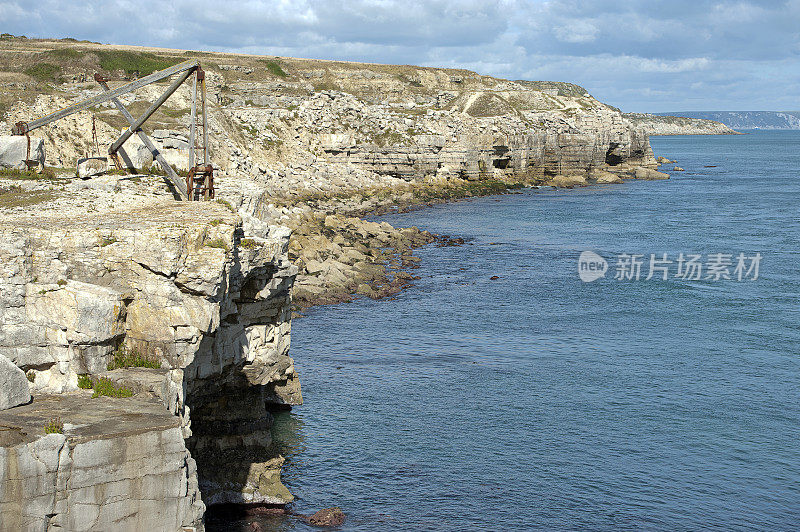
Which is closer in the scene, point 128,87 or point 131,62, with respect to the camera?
point 128,87

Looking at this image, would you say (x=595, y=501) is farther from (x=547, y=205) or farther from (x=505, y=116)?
(x=505, y=116)

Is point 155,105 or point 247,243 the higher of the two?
point 155,105

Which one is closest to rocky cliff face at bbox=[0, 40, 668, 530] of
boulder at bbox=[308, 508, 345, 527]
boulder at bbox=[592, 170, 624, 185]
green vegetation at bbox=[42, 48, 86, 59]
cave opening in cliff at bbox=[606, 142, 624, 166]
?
boulder at bbox=[308, 508, 345, 527]

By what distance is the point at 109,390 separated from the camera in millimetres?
15734

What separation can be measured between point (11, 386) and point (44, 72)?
304 ft

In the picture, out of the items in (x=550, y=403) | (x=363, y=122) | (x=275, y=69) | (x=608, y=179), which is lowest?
(x=550, y=403)

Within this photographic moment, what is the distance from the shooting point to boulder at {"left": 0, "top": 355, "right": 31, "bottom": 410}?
14383 mm

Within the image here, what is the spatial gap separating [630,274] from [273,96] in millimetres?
69341

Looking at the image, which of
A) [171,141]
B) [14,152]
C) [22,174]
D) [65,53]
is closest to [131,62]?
[65,53]

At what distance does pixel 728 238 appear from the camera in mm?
73938

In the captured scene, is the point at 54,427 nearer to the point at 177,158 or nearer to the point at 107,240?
the point at 107,240

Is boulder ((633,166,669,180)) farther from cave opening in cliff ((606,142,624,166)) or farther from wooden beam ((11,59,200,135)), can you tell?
wooden beam ((11,59,200,135))

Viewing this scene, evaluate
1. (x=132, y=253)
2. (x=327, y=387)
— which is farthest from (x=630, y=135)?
(x=132, y=253)

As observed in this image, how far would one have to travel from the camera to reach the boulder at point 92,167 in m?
26.6
